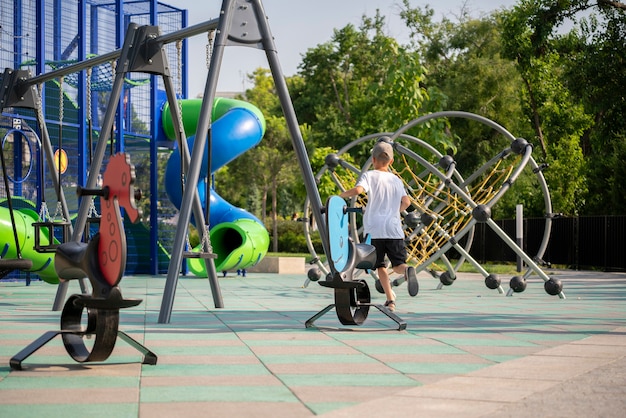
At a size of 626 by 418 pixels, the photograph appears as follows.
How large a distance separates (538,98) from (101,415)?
1357 inches

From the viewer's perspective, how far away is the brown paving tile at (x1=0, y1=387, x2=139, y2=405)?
4.08m

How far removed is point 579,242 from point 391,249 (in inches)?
750

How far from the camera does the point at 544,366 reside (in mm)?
5320

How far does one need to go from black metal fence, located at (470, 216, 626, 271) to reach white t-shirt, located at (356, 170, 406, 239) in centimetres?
1734

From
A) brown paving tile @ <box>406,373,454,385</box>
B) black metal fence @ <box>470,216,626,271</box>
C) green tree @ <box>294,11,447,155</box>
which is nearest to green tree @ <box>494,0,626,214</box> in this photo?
black metal fence @ <box>470,216,626,271</box>

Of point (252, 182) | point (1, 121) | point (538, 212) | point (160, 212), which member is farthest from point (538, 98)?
point (1, 121)

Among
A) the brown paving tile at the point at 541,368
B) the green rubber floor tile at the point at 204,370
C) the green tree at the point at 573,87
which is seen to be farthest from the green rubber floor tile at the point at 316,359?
the green tree at the point at 573,87

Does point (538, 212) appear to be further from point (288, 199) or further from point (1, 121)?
point (288, 199)

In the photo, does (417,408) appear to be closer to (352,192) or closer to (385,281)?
(352,192)

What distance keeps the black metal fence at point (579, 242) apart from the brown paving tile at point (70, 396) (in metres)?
21.8

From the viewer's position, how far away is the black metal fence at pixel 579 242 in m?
24.6

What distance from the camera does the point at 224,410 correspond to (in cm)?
389

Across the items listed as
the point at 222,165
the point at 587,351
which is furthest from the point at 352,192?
the point at 222,165

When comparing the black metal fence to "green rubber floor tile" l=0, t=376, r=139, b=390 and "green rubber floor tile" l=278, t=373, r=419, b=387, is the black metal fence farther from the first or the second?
"green rubber floor tile" l=0, t=376, r=139, b=390
